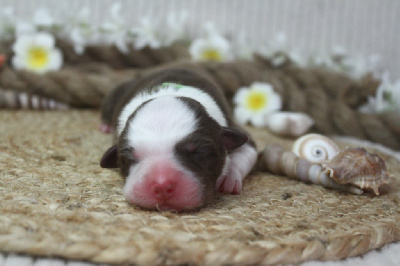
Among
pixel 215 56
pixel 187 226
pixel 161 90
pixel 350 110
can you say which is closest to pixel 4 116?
pixel 161 90

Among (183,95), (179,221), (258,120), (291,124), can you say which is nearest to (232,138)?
(183,95)

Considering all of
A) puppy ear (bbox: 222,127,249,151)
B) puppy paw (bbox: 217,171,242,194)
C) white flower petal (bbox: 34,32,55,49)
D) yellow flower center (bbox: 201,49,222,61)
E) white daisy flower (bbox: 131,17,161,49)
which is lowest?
puppy paw (bbox: 217,171,242,194)

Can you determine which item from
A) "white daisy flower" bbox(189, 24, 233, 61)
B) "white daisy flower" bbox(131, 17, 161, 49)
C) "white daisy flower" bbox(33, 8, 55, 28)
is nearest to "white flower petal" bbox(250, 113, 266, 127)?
"white daisy flower" bbox(189, 24, 233, 61)

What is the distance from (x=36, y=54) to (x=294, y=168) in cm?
272

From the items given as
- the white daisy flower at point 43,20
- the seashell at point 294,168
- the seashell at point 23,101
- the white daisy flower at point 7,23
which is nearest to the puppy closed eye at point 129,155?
the seashell at point 294,168

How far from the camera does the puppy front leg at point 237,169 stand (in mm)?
1771

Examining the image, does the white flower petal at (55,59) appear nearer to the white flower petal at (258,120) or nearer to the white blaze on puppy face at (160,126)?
the white flower petal at (258,120)

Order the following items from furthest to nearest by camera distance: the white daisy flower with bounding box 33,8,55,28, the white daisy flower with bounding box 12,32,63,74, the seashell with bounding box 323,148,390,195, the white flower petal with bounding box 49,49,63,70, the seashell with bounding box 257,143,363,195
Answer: the white daisy flower with bounding box 33,8,55,28 → the white flower petal with bounding box 49,49,63,70 → the white daisy flower with bounding box 12,32,63,74 → the seashell with bounding box 257,143,363,195 → the seashell with bounding box 323,148,390,195

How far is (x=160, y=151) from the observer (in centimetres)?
154

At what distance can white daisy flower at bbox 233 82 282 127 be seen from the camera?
332 cm

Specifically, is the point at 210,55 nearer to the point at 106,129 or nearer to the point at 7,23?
the point at 106,129

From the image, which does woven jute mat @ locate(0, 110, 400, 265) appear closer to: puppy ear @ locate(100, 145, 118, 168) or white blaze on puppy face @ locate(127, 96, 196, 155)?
puppy ear @ locate(100, 145, 118, 168)

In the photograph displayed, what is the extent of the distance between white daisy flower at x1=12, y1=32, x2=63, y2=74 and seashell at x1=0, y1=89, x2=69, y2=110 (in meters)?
0.28

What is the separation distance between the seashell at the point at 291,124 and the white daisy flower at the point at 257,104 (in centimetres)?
22
